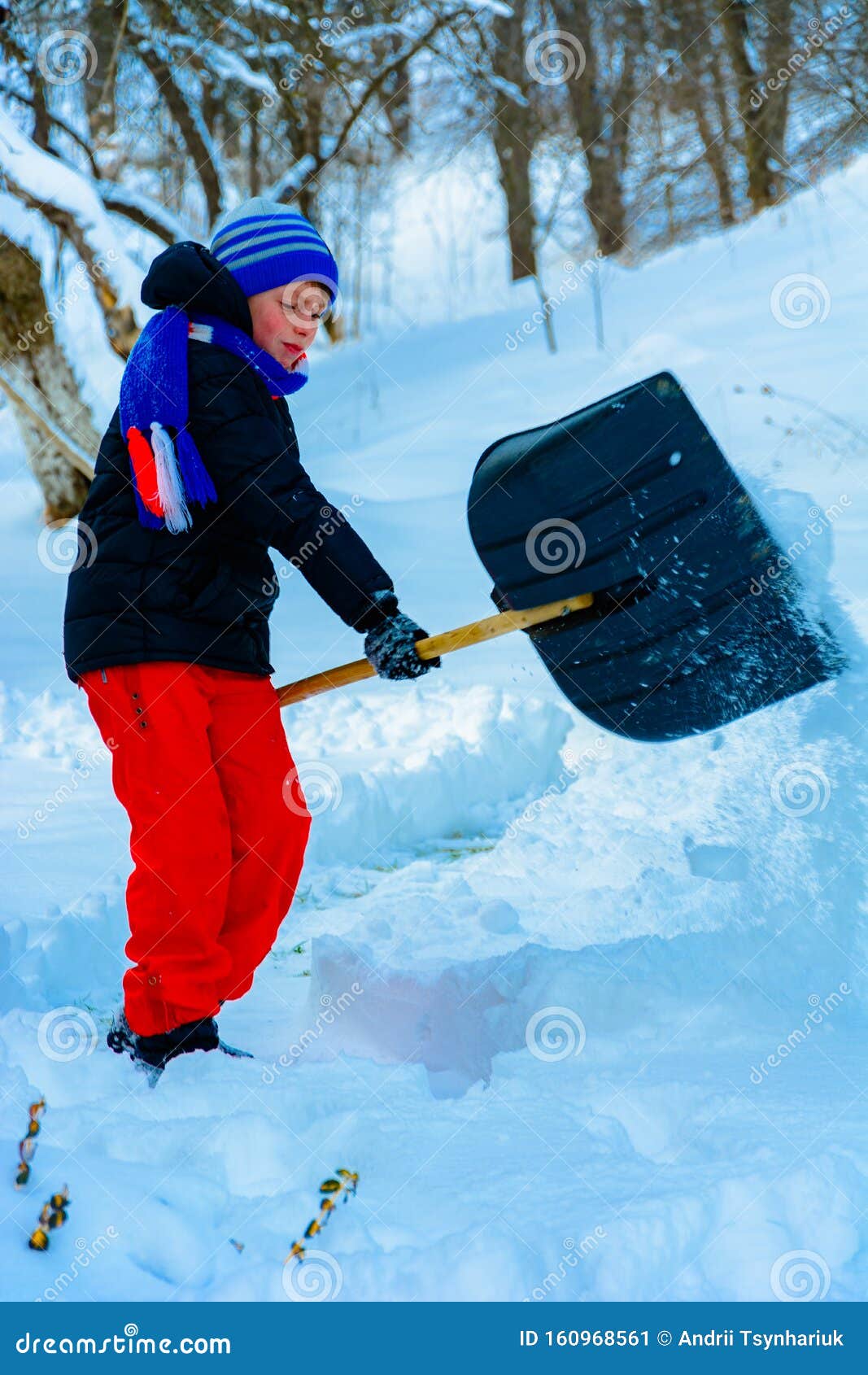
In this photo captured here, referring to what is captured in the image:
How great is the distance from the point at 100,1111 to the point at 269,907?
54 cm

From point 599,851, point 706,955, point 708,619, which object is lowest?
point 599,851

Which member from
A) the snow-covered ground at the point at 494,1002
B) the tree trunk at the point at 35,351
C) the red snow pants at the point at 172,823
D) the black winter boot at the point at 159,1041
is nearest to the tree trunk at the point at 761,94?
the snow-covered ground at the point at 494,1002

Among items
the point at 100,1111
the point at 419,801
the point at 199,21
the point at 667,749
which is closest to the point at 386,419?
the point at 199,21

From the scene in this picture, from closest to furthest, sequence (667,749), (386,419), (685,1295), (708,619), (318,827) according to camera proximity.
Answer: (685,1295)
(708,619)
(667,749)
(318,827)
(386,419)

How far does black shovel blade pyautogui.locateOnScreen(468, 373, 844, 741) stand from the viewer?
7.48ft

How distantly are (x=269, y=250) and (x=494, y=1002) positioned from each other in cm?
137

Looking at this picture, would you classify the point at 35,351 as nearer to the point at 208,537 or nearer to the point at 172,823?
the point at 208,537

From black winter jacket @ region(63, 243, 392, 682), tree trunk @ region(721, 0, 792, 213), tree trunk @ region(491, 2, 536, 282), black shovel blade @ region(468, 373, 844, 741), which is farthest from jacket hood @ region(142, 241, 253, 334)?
tree trunk @ region(491, 2, 536, 282)

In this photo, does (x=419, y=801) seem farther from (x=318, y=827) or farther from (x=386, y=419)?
(x=386, y=419)

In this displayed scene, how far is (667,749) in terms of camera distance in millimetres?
2934

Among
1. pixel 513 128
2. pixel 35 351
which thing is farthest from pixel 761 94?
pixel 35 351

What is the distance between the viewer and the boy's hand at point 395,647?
1.94 m

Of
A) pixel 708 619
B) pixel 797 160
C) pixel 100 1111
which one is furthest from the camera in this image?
pixel 797 160

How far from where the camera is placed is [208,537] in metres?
1.96
